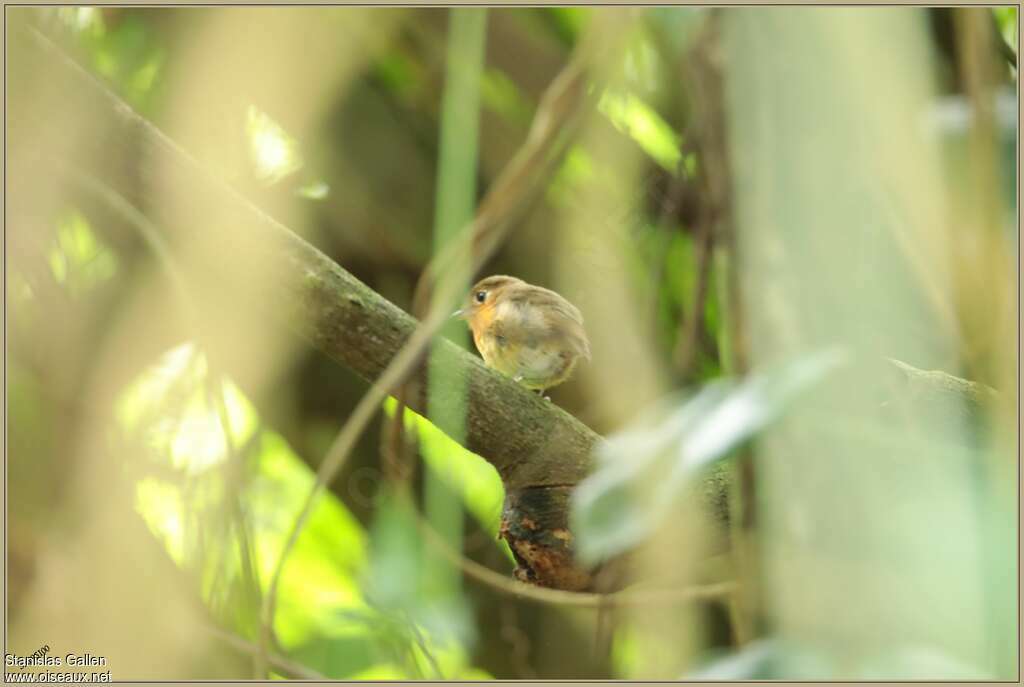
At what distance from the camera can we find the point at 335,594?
3.22m

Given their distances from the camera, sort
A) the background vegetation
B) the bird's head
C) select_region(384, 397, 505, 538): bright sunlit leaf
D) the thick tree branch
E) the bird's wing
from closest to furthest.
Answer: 1. the background vegetation
2. the thick tree branch
3. select_region(384, 397, 505, 538): bright sunlit leaf
4. the bird's wing
5. the bird's head

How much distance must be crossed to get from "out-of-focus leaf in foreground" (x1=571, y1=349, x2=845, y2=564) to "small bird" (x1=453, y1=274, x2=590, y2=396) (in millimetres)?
1944

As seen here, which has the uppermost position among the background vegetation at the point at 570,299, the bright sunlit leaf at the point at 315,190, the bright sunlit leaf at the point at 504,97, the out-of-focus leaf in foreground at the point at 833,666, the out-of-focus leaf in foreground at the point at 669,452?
the bright sunlit leaf at the point at 504,97

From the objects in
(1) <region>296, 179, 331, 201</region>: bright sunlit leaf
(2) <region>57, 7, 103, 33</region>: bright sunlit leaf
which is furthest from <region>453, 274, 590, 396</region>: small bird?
(2) <region>57, 7, 103, 33</region>: bright sunlit leaf

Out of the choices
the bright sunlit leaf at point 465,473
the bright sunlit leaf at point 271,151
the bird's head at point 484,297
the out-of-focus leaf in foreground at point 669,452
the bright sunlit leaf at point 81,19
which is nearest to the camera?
the out-of-focus leaf in foreground at point 669,452

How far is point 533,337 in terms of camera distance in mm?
2695

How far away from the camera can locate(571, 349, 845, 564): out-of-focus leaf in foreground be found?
0.63 meters

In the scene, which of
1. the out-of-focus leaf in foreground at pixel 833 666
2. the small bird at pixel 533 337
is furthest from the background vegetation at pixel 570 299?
the small bird at pixel 533 337

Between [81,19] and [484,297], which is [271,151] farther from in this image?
[484,297]

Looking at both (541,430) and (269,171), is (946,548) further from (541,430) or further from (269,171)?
(269,171)

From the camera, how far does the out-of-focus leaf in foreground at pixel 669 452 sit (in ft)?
2.06

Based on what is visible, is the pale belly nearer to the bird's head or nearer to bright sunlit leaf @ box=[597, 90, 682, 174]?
the bird's head

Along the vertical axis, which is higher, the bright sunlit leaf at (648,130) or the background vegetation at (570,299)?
the bright sunlit leaf at (648,130)

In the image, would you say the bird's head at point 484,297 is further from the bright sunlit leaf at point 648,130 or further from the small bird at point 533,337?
the bright sunlit leaf at point 648,130
